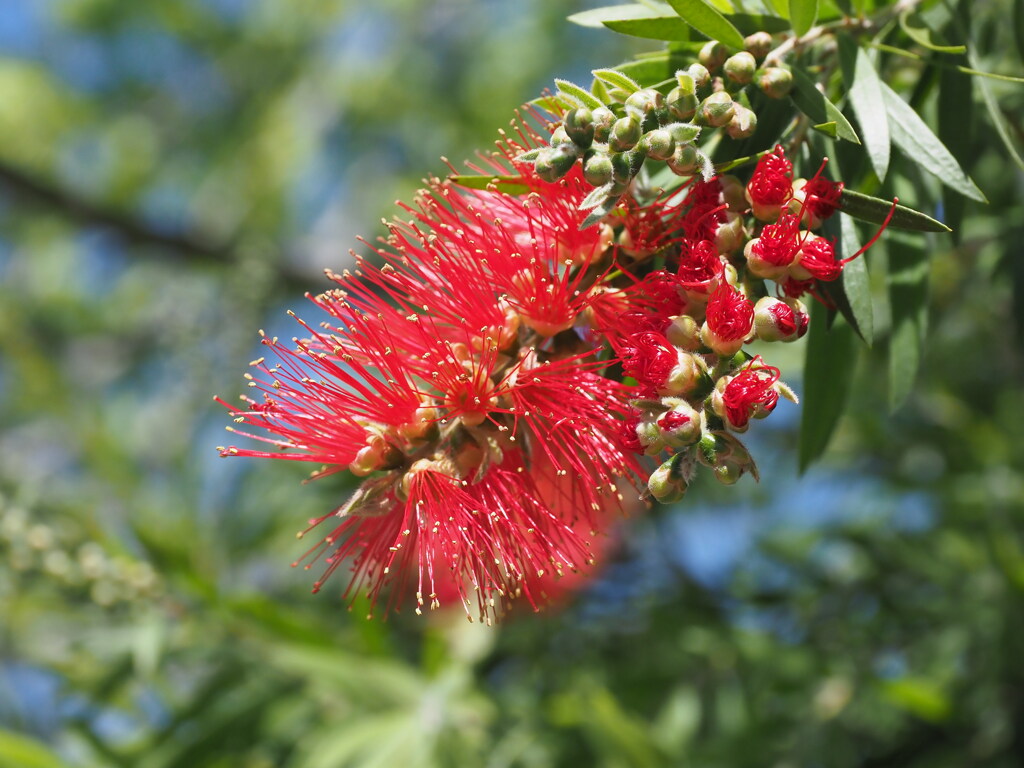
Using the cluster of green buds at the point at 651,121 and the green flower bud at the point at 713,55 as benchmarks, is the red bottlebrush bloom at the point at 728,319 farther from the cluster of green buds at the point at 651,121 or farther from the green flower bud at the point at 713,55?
the green flower bud at the point at 713,55

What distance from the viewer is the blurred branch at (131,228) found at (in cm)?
393

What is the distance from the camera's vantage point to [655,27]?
49.6 inches

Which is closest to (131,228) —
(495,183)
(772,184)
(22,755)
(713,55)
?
(22,755)

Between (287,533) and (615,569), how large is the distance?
113cm

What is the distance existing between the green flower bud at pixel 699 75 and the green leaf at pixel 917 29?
33 cm

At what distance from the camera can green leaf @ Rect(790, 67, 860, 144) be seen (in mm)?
1096

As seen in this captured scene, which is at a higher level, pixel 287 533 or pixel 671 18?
pixel 671 18

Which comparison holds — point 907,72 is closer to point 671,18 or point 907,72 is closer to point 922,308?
point 922,308

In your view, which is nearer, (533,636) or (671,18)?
(671,18)

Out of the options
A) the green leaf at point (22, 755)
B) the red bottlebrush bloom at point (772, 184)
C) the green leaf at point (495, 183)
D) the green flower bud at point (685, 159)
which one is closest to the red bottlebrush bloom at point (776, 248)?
the red bottlebrush bloom at point (772, 184)

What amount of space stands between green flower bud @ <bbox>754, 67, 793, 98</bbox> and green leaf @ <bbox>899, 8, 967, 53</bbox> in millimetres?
231

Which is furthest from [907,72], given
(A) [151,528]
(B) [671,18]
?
(A) [151,528]

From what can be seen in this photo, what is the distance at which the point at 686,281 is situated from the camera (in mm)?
1152

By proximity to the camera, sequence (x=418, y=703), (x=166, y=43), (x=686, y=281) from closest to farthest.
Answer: (x=686, y=281)
(x=418, y=703)
(x=166, y=43)
